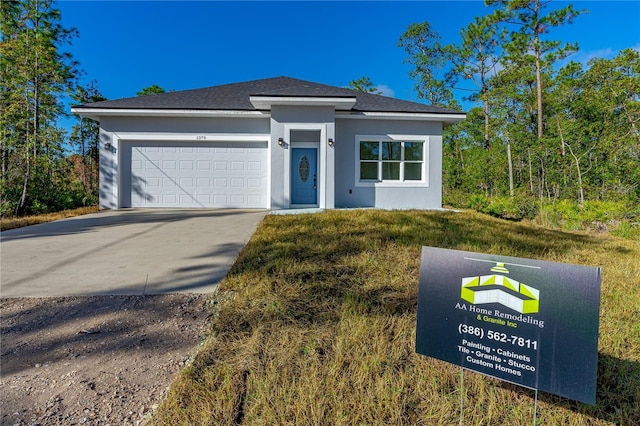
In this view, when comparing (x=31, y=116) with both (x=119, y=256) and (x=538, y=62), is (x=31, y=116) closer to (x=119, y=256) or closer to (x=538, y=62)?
(x=119, y=256)

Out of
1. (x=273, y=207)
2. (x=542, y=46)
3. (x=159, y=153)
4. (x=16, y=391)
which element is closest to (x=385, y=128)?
(x=273, y=207)

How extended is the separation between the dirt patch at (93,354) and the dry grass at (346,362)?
231mm

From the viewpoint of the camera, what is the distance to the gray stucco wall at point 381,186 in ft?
36.7

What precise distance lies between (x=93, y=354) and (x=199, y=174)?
31.4 ft

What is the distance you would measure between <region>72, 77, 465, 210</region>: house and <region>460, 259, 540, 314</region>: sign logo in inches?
357

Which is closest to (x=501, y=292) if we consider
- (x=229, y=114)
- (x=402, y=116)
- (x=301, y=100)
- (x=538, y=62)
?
(x=301, y=100)

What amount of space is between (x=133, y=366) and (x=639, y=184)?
541 inches

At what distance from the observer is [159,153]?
11156mm

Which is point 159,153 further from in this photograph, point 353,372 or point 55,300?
point 353,372

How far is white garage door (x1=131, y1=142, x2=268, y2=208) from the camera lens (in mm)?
11180

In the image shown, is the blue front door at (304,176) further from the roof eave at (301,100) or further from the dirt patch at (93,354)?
the dirt patch at (93,354)

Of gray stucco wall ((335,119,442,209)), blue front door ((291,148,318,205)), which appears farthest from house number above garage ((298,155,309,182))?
gray stucco wall ((335,119,442,209))

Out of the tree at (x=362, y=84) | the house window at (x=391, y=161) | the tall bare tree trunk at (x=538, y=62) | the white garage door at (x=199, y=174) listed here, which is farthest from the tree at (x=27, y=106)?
the tall bare tree trunk at (x=538, y=62)

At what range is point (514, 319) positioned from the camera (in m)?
1.66
